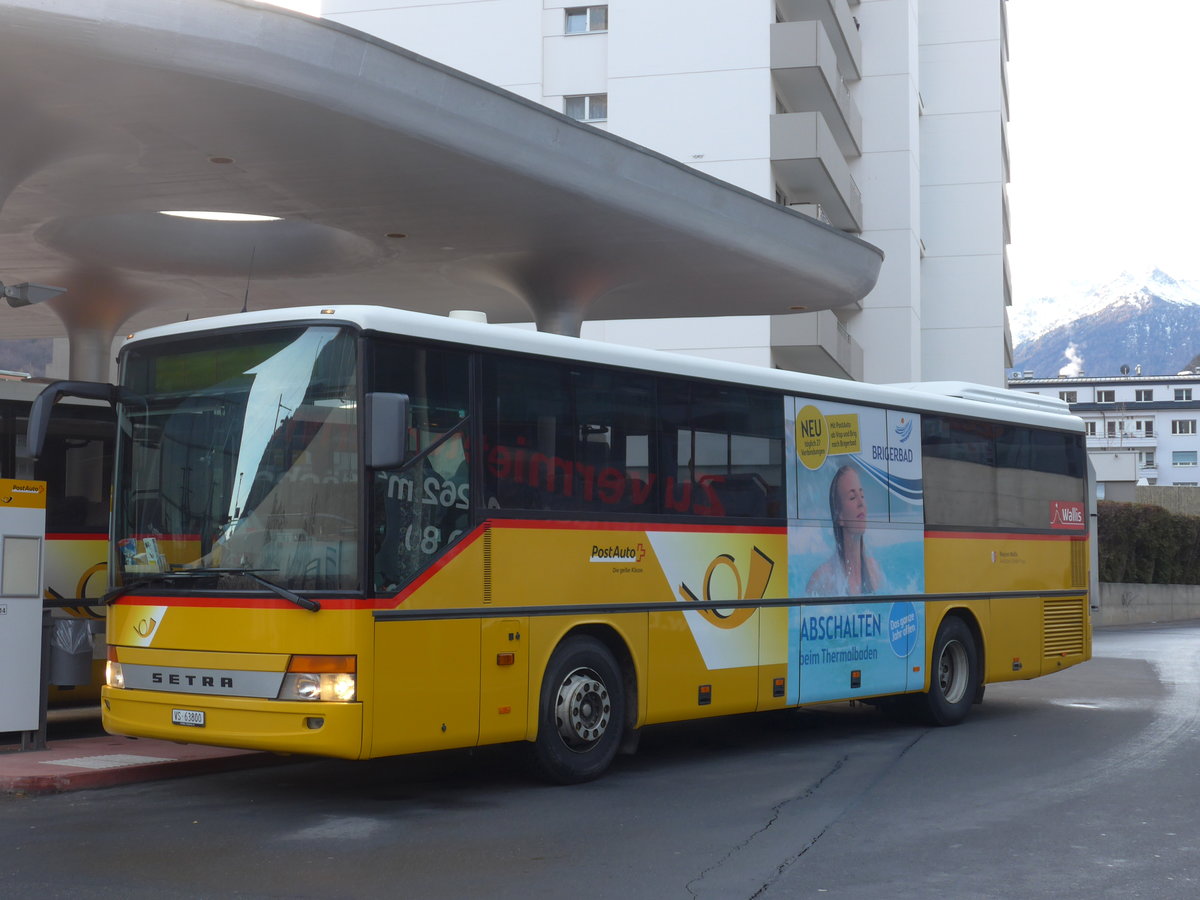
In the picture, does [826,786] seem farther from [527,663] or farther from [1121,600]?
[1121,600]

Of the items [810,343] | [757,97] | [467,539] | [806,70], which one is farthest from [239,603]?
[806,70]

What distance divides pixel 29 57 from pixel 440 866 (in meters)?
8.79

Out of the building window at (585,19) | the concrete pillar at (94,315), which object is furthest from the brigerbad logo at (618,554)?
the building window at (585,19)

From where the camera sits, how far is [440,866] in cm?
780

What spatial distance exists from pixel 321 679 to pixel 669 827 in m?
2.24

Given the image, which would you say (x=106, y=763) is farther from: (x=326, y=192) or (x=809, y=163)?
(x=809, y=163)

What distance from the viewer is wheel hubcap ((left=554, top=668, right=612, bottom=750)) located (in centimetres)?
1048

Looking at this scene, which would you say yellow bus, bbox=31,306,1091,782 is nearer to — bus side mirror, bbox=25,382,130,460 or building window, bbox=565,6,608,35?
bus side mirror, bbox=25,382,130,460

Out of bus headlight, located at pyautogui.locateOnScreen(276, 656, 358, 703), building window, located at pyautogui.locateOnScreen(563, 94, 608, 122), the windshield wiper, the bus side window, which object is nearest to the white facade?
building window, located at pyautogui.locateOnScreen(563, 94, 608, 122)

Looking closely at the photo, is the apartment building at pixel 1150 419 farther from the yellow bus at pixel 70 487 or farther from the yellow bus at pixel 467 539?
the yellow bus at pixel 70 487

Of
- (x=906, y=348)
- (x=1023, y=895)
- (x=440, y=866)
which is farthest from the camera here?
(x=906, y=348)

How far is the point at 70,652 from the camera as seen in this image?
12.0m

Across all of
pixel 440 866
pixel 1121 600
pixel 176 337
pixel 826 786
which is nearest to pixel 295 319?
pixel 176 337

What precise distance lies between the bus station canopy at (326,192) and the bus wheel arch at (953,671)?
260 inches
